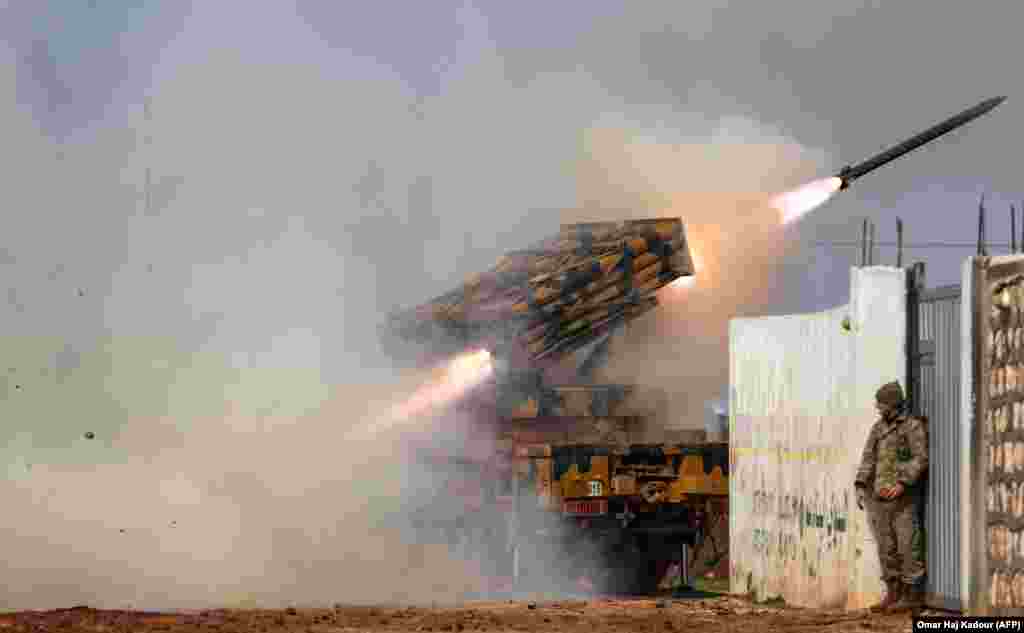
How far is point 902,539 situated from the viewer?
16.8 m

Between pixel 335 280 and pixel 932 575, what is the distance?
1173 centimetres

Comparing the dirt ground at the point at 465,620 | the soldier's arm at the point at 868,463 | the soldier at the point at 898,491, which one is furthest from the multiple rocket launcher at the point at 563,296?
the soldier at the point at 898,491

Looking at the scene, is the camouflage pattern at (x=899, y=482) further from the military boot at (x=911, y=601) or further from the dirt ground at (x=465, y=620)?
the dirt ground at (x=465, y=620)

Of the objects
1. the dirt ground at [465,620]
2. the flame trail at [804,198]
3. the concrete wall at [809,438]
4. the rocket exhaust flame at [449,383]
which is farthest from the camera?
the flame trail at [804,198]

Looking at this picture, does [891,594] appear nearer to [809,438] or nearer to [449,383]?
[809,438]

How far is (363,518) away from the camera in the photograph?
75.6ft

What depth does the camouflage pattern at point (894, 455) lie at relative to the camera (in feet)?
54.6

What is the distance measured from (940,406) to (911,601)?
157 cm

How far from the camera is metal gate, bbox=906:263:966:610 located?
1631 centimetres

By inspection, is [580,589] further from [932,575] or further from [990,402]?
[990,402]

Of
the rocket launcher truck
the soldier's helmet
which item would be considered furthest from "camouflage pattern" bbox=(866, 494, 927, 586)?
the rocket launcher truck

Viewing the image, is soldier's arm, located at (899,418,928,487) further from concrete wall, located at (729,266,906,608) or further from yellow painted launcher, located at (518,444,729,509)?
yellow painted launcher, located at (518,444,729,509)

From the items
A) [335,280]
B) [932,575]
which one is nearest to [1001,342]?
[932,575]

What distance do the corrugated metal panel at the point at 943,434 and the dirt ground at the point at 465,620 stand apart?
516 millimetres
